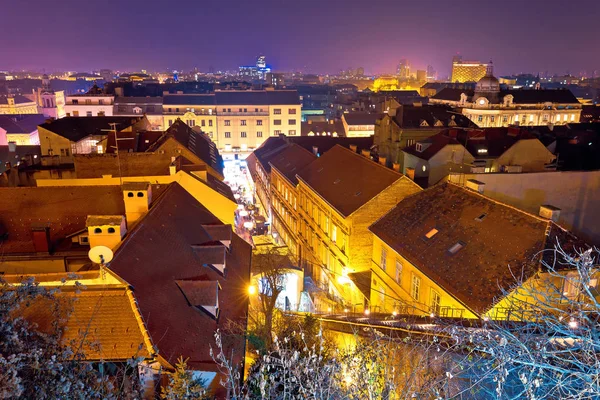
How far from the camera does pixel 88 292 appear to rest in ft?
41.1

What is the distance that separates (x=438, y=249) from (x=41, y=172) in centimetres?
2453

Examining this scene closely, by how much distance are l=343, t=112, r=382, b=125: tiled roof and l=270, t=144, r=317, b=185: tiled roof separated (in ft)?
93.2

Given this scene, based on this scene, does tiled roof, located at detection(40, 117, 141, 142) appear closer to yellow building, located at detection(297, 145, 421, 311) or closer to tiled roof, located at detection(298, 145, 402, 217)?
tiled roof, located at detection(298, 145, 402, 217)

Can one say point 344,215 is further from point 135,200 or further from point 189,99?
point 189,99

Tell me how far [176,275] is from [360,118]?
62835mm

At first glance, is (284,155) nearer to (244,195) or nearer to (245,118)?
(244,195)

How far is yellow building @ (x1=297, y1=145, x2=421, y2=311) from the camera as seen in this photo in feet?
84.4

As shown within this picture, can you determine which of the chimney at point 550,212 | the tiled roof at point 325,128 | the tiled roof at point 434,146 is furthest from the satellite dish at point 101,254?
the tiled roof at point 325,128

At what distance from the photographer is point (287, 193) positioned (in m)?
38.8

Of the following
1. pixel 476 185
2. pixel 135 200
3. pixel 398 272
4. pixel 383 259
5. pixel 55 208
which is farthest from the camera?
pixel 383 259

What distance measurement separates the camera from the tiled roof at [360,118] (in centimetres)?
7362

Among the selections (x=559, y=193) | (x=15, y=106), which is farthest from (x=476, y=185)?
(x=15, y=106)

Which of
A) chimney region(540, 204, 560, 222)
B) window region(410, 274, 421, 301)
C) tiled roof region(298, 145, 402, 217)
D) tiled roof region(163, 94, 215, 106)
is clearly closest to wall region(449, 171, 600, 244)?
tiled roof region(298, 145, 402, 217)

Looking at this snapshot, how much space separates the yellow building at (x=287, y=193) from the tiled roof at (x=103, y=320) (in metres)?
23.7
